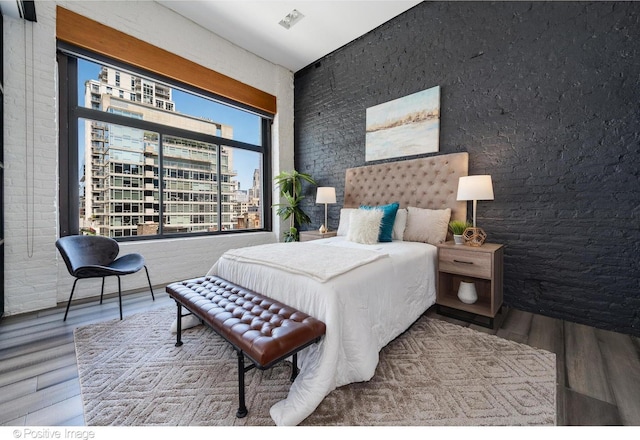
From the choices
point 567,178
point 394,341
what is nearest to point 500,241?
point 567,178

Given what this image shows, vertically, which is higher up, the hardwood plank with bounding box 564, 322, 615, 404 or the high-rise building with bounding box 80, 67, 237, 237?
the high-rise building with bounding box 80, 67, 237, 237

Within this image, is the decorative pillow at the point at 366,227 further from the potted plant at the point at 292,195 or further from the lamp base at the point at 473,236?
the potted plant at the point at 292,195

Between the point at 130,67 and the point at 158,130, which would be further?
the point at 158,130

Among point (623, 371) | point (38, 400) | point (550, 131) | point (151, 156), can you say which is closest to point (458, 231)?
point (550, 131)

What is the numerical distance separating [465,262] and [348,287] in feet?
4.56

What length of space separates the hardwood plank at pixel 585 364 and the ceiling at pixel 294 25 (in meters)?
3.90

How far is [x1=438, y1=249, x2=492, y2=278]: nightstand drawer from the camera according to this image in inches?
86.0

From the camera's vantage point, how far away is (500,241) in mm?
2658

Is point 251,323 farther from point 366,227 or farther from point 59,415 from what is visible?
point 366,227

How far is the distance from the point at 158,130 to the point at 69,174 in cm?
111

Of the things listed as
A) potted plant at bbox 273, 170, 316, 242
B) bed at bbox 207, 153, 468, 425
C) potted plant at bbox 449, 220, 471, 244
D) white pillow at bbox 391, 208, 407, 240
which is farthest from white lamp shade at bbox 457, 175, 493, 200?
potted plant at bbox 273, 170, 316, 242

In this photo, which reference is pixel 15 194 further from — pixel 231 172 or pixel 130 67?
pixel 231 172

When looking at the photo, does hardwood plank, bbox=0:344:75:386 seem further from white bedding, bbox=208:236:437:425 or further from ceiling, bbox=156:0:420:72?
ceiling, bbox=156:0:420:72

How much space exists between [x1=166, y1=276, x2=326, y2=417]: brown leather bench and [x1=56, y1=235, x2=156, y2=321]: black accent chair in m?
0.96
